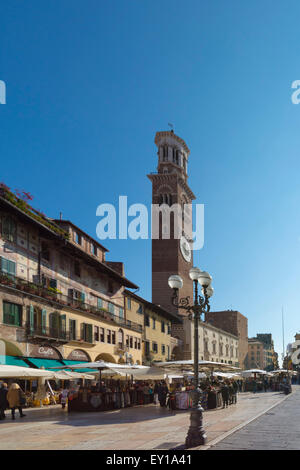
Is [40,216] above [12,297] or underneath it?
above

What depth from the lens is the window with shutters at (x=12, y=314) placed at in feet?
91.8

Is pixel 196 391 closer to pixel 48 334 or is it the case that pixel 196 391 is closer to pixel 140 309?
pixel 48 334

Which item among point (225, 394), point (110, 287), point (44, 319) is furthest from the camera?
point (110, 287)

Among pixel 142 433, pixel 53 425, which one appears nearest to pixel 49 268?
pixel 53 425


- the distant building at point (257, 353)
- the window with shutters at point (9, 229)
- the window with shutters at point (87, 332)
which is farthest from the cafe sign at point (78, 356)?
the distant building at point (257, 353)

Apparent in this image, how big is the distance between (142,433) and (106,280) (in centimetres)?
3105

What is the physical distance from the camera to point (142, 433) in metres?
15.3

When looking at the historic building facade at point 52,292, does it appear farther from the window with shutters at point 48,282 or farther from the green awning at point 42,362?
the green awning at point 42,362

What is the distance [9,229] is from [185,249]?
5855 centimetres

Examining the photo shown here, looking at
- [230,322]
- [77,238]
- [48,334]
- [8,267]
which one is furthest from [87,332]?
[230,322]

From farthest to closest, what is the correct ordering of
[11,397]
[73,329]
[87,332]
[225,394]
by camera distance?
[87,332], [73,329], [225,394], [11,397]

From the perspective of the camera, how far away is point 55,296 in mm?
33812
